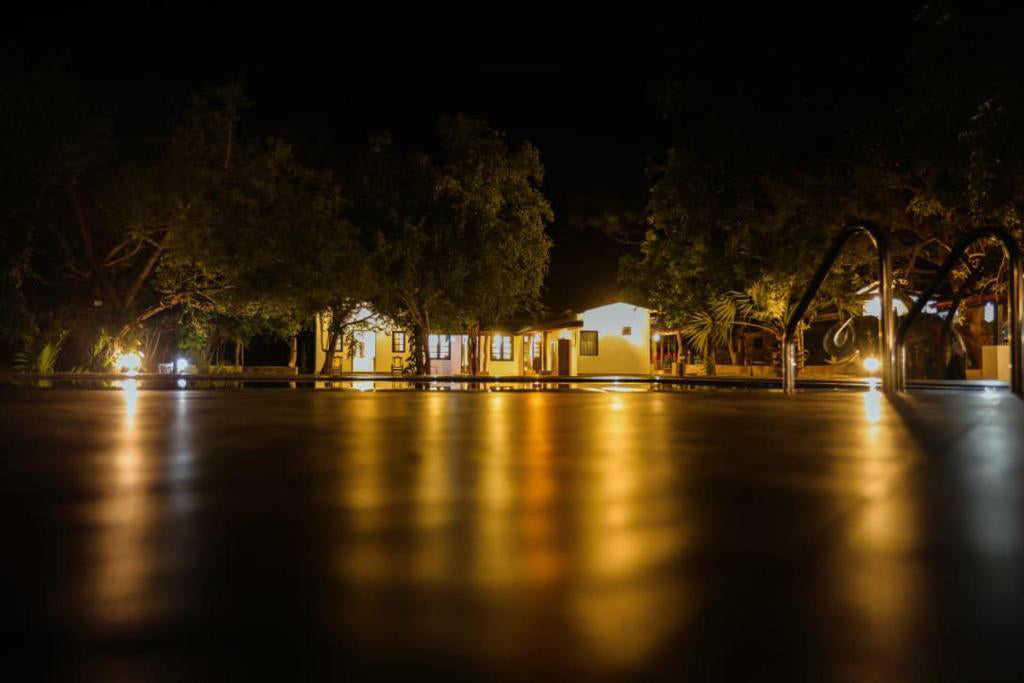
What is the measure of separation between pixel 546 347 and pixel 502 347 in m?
2.15

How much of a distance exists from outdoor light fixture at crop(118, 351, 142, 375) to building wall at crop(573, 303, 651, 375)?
18.6m

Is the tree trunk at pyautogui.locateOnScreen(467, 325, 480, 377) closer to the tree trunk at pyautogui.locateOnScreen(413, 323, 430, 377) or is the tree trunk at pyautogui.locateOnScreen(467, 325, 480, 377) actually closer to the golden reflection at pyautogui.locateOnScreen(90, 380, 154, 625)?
the tree trunk at pyautogui.locateOnScreen(413, 323, 430, 377)

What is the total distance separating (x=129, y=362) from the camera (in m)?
29.4

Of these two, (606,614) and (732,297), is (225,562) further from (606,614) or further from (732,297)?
(732,297)

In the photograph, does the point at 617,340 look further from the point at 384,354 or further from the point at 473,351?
the point at 384,354

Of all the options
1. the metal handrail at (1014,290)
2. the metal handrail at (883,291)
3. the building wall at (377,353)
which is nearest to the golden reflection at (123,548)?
the metal handrail at (883,291)

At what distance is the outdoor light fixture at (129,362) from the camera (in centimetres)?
2838

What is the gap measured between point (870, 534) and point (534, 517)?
4.63 ft

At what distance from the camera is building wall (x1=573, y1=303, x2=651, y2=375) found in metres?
42.0

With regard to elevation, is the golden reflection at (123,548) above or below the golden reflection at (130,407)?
below

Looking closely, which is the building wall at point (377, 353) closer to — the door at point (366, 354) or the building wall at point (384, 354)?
the building wall at point (384, 354)

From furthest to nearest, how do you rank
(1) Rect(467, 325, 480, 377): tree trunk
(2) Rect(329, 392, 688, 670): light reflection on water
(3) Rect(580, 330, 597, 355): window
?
1. (3) Rect(580, 330, 597, 355): window
2. (1) Rect(467, 325, 480, 377): tree trunk
3. (2) Rect(329, 392, 688, 670): light reflection on water

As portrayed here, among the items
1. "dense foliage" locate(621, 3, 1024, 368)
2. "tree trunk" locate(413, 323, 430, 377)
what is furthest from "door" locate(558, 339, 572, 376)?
"dense foliage" locate(621, 3, 1024, 368)

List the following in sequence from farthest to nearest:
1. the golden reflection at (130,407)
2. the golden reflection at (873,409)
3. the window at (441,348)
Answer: the window at (441,348), the golden reflection at (873,409), the golden reflection at (130,407)
